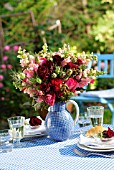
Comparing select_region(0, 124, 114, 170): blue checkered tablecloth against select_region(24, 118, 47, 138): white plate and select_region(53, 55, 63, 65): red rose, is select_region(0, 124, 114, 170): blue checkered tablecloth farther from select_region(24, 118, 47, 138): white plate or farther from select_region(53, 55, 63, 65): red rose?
select_region(53, 55, 63, 65): red rose

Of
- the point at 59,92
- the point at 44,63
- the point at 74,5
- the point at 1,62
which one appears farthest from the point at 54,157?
the point at 74,5

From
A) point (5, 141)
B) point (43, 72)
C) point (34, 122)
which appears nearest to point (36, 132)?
point (34, 122)

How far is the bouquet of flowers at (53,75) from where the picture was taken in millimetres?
1812

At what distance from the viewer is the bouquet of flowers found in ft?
5.95

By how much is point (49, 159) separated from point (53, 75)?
389 millimetres

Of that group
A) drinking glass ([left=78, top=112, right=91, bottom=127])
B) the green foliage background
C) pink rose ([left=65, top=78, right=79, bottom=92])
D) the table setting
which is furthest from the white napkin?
the green foliage background

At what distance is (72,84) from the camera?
→ 185cm

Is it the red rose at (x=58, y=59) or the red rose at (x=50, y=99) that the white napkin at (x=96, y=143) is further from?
the red rose at (x=58, y=59)

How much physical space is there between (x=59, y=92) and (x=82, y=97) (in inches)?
77.4

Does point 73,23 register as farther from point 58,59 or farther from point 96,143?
point 96,143

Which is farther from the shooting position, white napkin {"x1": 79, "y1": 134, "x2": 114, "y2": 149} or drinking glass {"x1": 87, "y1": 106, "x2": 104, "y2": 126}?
drinking glass {"x1": 87, "y1": 106, "x2": 104, "y2": 126}

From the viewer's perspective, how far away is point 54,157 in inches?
65.7

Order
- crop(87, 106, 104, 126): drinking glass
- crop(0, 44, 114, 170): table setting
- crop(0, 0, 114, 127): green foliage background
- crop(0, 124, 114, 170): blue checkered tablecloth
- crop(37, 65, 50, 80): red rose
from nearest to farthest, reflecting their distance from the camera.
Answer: crop(0, 124, 114, 170): blue checkered tablecloth → crop(0, 44, 114, 170): table setting → crop(37, 65, 50, 80): red rose → crop(87, 106, 104, 126): drinking glass → crop(0, 0, 114, 127): green foliage background

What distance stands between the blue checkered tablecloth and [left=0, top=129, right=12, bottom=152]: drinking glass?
0.04 metres
